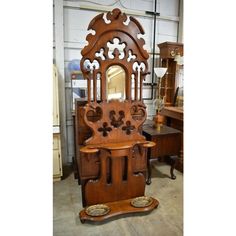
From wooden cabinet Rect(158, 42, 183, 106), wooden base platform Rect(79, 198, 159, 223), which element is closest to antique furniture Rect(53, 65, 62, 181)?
wooden base platform Rect(79, 198, 159, 223)

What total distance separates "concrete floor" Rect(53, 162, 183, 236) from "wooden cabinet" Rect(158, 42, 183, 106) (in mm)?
1597

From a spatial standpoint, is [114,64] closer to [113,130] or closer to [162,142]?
[113,130]

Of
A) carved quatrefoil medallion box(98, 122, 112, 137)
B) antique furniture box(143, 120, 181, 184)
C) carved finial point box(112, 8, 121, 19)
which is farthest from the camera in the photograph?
antique furniture box(143, 120, 181, 184)

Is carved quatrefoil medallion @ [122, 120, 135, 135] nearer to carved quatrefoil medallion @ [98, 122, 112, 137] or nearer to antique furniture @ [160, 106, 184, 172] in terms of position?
carved quatrefoil medallion @ [98, 122, 112, 137]

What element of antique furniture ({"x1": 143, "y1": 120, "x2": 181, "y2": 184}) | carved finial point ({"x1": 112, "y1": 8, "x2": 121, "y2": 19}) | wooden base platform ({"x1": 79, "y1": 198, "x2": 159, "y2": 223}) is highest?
carved finial point ({"x1": 112, "y1": 8, "x2": 121, "y2": 19})

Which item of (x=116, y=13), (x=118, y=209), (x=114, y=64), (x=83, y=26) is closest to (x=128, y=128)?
(x=114, y=64)

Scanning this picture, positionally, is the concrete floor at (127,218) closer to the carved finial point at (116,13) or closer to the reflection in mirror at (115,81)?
the reflection in mirror at (115,81)

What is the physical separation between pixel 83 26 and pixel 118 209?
101 inches

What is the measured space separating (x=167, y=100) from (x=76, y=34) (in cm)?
181

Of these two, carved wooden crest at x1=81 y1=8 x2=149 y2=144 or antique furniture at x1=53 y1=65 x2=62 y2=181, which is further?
antique furniture at x1=53 y1=65 x2=62 y2=181

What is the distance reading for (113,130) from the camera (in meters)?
2.10

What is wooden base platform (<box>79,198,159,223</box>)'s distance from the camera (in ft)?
6.59

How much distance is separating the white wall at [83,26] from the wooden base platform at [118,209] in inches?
58.9
